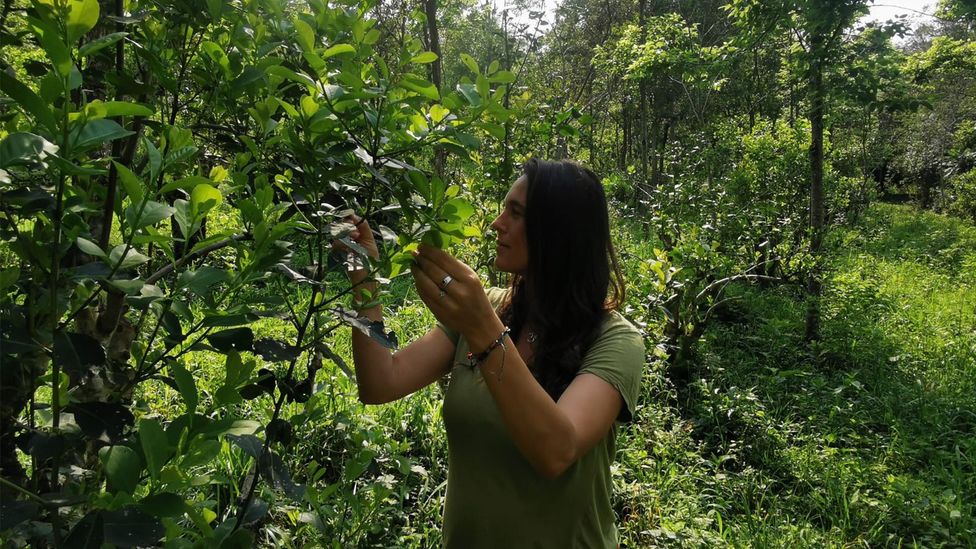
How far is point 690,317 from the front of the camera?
4.36 m

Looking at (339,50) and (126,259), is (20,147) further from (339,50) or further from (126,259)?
(339,50)

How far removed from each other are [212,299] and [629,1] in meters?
13.4

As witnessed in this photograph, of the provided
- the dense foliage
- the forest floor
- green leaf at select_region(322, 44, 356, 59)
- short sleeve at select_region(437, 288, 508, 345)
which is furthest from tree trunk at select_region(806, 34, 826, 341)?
green leaf at select_region(322, 44, 356, 59)

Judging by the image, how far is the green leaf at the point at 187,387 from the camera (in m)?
0.60

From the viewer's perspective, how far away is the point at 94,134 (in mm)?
558

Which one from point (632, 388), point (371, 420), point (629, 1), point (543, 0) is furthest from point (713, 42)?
point (632, 388)

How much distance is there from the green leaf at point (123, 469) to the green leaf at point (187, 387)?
0.21 feet

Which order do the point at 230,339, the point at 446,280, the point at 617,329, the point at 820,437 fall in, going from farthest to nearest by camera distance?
the point at 820,437, the point at 617,329, the point at 446,280, the point at 230,339

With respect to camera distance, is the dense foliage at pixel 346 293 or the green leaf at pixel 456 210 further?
the green leaf at pixel 456 210

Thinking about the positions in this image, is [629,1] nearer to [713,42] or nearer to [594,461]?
[713,42]

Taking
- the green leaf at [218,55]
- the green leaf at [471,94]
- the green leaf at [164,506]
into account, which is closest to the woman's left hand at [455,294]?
the green leaf at [471,94]

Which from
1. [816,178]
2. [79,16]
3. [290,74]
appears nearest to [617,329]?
[290,74]

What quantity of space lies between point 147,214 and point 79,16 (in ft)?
0.61

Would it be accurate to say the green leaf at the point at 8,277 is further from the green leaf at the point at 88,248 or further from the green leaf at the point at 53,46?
the green leaf at the point at 53,46
